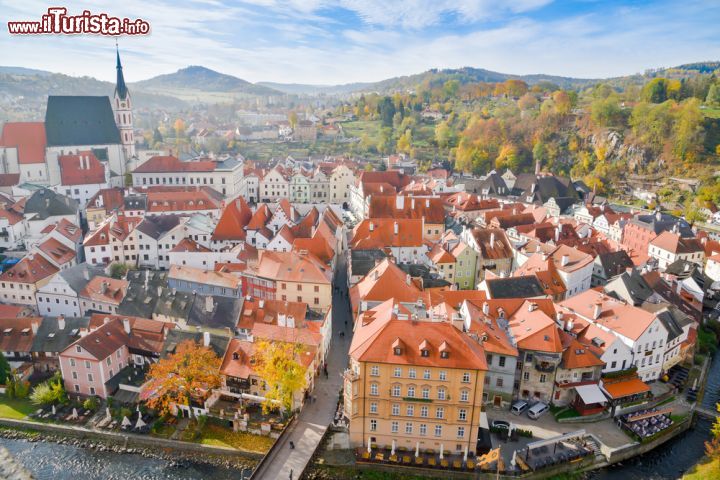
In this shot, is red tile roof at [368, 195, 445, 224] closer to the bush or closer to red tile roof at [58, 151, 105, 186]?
the bush

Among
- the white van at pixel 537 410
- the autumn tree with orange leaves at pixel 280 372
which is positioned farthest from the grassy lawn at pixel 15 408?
the white van at pixel 537 410

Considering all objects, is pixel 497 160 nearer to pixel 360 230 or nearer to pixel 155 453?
pixel 360 230

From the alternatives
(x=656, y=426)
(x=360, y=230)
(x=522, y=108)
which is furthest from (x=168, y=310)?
(x=522, y=108)

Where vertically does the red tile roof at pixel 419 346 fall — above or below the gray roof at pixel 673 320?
above

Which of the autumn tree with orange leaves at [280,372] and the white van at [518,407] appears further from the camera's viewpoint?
the white van at [518,407]

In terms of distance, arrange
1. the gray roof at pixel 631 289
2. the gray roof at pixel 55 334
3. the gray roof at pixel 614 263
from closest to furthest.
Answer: the gray roof at pixel 55 334, the gray roof at pixel 631 289, the gray roof at pixel 614 263

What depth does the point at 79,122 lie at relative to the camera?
85.3 meters

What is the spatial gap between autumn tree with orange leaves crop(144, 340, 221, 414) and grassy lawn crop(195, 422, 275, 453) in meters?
2.70

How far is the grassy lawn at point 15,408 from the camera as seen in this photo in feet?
125

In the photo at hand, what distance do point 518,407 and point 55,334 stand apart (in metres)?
38.8

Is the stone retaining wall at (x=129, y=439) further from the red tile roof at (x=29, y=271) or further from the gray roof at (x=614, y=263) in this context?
the gray roof at (x=614, y=263)

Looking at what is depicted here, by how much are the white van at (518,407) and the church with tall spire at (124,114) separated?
80499mm

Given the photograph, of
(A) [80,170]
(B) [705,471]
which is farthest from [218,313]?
(A) [80,170]

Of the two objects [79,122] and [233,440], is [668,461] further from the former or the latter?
[79,122]
